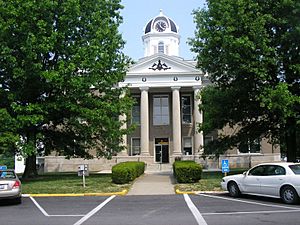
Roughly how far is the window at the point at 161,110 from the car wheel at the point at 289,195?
119 ft

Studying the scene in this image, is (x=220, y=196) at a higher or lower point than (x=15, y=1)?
lower

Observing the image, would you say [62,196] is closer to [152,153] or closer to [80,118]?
A: [80,118]

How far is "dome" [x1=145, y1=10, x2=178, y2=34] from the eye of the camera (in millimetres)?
63500

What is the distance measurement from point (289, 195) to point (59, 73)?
1389cm

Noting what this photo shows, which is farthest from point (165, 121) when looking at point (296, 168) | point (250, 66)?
point (296, 168)

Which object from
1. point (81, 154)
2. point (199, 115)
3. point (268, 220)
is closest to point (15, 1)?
point (81, 154)

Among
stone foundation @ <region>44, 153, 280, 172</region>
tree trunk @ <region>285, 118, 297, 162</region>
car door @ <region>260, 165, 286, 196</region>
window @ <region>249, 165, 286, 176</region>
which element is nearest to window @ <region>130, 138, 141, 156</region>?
stone foundation @ <region>44, 153, 280, 172</region>

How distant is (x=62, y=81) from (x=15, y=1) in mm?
5055

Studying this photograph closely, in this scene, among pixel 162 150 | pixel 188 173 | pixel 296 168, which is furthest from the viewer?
pixel 162 150

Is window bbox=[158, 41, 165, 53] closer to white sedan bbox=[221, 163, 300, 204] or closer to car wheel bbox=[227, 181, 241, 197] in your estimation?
white sedan bbox=[221, 163, 300, 204]

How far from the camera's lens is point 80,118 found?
25.4 m

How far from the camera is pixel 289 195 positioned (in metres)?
13.6

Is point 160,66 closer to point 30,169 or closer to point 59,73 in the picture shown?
point 30,169

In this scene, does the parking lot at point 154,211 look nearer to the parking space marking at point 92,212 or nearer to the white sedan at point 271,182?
the parking space marking at point 92,212
